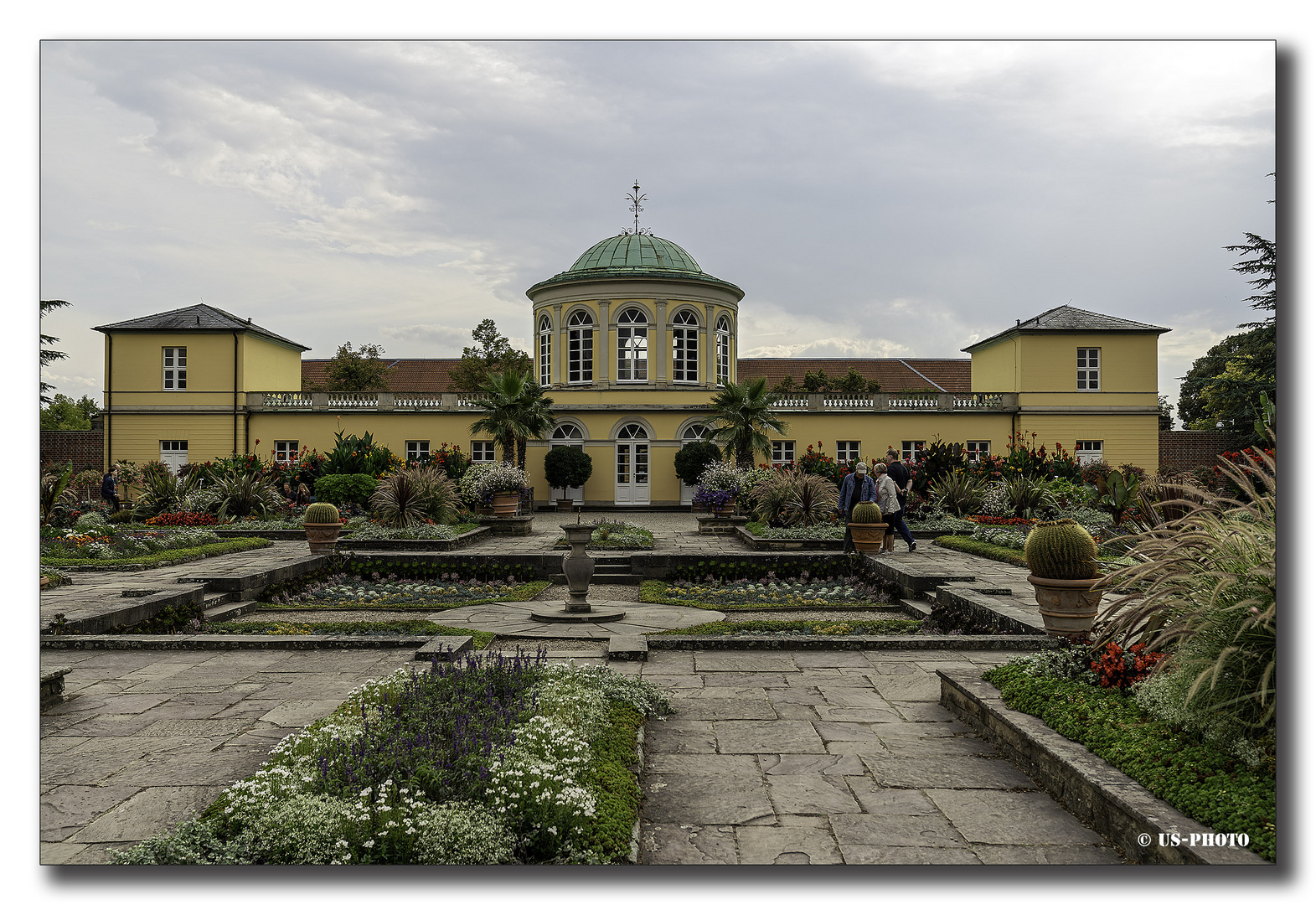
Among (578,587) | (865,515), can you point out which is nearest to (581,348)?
(865,515)

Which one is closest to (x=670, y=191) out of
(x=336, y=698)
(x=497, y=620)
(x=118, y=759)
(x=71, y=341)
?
(x=71, y=341)

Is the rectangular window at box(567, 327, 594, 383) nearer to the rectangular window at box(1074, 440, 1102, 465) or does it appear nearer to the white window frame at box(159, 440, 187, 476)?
the white window frame at box(159, 440, 187, 476)

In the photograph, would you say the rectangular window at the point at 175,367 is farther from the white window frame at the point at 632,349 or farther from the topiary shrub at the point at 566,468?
the white window frame at the point at 632,349

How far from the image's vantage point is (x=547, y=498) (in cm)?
2823

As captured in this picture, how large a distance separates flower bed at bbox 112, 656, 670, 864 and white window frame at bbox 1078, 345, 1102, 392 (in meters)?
29.9

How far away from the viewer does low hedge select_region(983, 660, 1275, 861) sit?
291 centimetres

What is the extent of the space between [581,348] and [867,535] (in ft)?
59.6

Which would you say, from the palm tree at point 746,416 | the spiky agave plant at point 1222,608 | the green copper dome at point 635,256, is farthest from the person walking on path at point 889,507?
the green copper dome at point 635,256

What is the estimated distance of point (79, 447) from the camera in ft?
18.9

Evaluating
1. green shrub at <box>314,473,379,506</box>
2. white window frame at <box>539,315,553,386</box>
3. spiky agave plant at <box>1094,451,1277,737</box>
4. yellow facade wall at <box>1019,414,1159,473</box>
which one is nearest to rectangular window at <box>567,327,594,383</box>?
white window frame at <box>539,315,553,386</box>

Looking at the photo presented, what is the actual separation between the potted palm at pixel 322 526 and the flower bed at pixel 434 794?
9599 millimetres

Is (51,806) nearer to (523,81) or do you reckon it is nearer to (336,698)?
(336,698)

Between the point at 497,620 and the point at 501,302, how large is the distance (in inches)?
128

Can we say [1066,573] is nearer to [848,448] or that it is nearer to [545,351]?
[848,448]
